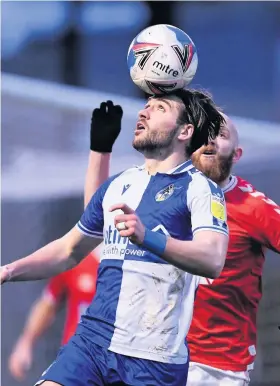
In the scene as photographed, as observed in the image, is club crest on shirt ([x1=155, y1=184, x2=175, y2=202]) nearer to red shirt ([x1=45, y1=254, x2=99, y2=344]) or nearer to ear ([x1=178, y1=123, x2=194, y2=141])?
ear ([x1=178, y1=123, x2=194, y2=141])

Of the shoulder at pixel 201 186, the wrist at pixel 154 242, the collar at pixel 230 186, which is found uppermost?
the shoulder at pixel 201 186

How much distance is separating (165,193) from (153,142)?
22 cm

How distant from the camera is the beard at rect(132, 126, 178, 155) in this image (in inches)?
154

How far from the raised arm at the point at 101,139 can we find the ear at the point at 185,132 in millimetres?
1084

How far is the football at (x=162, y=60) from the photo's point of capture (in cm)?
417

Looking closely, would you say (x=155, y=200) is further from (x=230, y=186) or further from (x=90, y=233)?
(x=230, y=186)

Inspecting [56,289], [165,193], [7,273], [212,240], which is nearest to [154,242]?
[212,240]

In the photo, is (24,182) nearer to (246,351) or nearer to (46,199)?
(46,199)

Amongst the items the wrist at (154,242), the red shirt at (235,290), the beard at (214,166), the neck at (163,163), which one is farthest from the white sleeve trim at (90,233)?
the beard at (214,166)

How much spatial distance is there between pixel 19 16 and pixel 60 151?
930mm

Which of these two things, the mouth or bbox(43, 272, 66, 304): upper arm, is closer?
the mouth

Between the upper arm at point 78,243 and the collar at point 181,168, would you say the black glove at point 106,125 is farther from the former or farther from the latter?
the collar at point 181,168

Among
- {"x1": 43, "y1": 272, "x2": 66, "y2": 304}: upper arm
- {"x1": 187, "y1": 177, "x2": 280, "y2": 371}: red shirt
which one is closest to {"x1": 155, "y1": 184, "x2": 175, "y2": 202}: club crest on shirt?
{"x1": 187, "y1": 177, "x2": 280, "y2": 371}: red shirt

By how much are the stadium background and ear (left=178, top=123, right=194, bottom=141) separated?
7.09 ft
